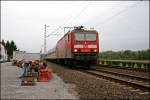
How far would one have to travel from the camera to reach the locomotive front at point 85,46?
27.3 meters

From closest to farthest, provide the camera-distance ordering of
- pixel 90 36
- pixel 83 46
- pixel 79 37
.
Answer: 1. pixel 83 46
2. pixel 79 37
3. pixel 90 36

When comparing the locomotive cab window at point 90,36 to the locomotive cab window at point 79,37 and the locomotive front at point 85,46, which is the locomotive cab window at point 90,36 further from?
the locomotive cab window at point 79,37

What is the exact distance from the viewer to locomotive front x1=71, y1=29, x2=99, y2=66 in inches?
1073

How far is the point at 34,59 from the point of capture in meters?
20.6

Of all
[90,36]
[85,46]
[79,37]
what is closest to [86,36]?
[90,36]

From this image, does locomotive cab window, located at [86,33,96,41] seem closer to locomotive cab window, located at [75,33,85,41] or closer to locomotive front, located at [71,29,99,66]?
locomotive front, located at [71,29,99,66]

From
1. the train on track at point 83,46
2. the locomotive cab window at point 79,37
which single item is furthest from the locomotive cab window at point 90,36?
the locomotive cab window at point 79,37

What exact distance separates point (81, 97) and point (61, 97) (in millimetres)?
633

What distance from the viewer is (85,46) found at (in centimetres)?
2770

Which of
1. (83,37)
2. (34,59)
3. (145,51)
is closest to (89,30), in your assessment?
(83,37)

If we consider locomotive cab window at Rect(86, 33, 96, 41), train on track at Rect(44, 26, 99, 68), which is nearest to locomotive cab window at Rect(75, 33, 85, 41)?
train on track at Rect(44, 26, 99, 68)

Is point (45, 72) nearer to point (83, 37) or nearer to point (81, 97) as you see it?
point (81, 97)

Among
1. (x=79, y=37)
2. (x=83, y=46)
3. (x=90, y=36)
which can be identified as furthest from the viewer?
(x=90, y=36)

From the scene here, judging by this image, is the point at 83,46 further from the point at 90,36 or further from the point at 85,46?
the point at 90,36
